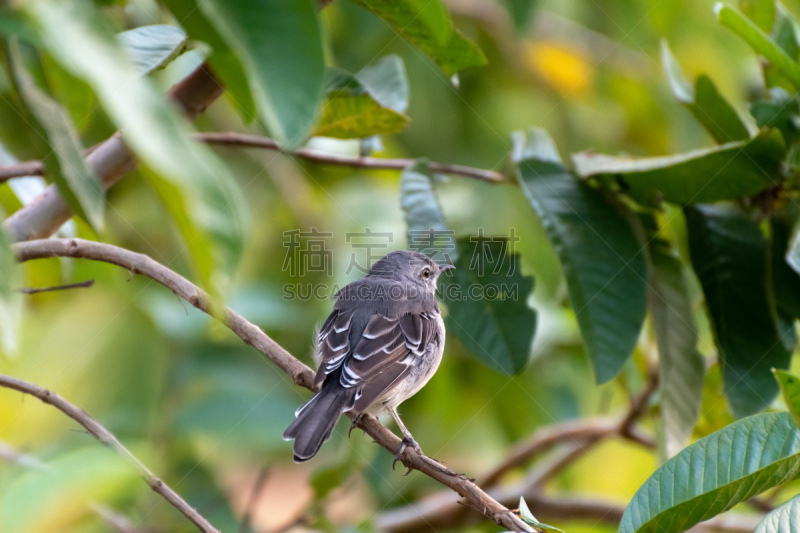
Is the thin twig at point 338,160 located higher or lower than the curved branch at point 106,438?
higher

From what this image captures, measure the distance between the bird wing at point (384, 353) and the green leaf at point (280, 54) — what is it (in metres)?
1.75

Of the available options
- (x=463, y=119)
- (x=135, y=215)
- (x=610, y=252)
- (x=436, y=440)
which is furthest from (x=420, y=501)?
(x=463, y=119)

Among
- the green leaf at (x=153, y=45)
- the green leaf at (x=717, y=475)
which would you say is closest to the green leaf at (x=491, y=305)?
the green leaf at (x=717, y=475)

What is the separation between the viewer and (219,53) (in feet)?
3.86

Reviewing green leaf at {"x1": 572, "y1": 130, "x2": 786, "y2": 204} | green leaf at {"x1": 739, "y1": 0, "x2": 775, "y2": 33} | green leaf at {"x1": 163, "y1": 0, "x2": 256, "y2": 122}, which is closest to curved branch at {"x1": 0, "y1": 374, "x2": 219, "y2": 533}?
green leaf at {"x1": 163, "y1": 0, "x2": 256, "y2": 122}

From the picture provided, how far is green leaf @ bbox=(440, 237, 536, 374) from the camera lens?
9.07 feet

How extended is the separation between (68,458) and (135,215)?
402 cm

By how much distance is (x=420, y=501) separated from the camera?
4.32m

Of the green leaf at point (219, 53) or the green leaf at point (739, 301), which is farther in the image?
the green leaf at point (739, 301)

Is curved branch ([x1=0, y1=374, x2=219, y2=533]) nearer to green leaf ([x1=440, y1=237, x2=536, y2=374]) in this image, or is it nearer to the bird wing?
the bird wing

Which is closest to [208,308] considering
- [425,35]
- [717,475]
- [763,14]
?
[425,35]

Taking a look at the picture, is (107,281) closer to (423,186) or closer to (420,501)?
(423,186)

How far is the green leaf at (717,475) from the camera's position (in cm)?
173

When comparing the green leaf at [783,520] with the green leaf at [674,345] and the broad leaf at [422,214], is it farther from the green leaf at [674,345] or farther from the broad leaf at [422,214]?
the broad leaf at [422,214]
